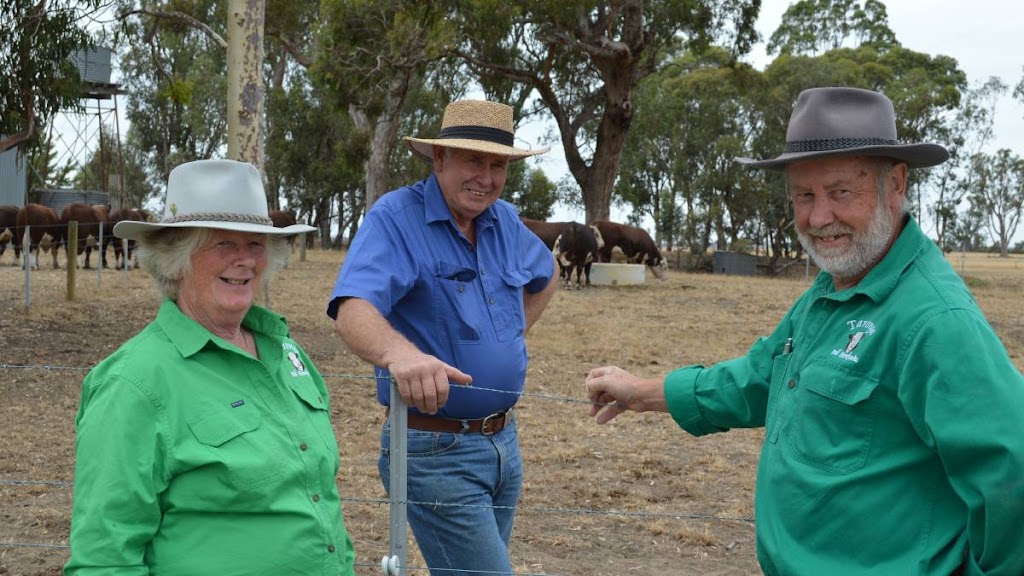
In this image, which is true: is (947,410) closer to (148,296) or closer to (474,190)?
(474,190)

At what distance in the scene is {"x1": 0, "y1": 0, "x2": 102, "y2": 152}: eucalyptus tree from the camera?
446 inches

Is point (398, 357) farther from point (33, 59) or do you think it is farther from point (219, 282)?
point (33, 59)

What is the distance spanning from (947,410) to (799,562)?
51cm

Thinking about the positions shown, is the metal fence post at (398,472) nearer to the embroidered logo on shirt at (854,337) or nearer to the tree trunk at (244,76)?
the embroidered logo on shirt at (854,337)

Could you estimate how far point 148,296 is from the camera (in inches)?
672

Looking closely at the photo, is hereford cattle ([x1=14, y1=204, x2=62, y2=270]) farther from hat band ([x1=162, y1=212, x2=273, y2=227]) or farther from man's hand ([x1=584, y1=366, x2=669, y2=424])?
hat band ([x1=162, y1=212, x2=273, y2=227])

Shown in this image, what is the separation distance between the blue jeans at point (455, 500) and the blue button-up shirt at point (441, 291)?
110mm

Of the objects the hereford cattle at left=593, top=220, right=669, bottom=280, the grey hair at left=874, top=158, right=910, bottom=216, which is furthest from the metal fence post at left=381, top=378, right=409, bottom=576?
the hereford cattle at left=593, top=220, right=669, bottom=280

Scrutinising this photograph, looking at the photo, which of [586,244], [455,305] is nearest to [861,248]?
[455,305]

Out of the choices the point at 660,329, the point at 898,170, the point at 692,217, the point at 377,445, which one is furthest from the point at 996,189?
the point at 898,170

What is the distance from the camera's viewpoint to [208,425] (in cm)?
241

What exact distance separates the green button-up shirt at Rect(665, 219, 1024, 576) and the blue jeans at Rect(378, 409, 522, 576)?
3.18ft

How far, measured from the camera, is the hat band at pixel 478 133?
11.6 ft

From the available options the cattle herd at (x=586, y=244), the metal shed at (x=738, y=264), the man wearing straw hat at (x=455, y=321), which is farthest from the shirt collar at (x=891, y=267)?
the metal shed at (x=738, y=264)
